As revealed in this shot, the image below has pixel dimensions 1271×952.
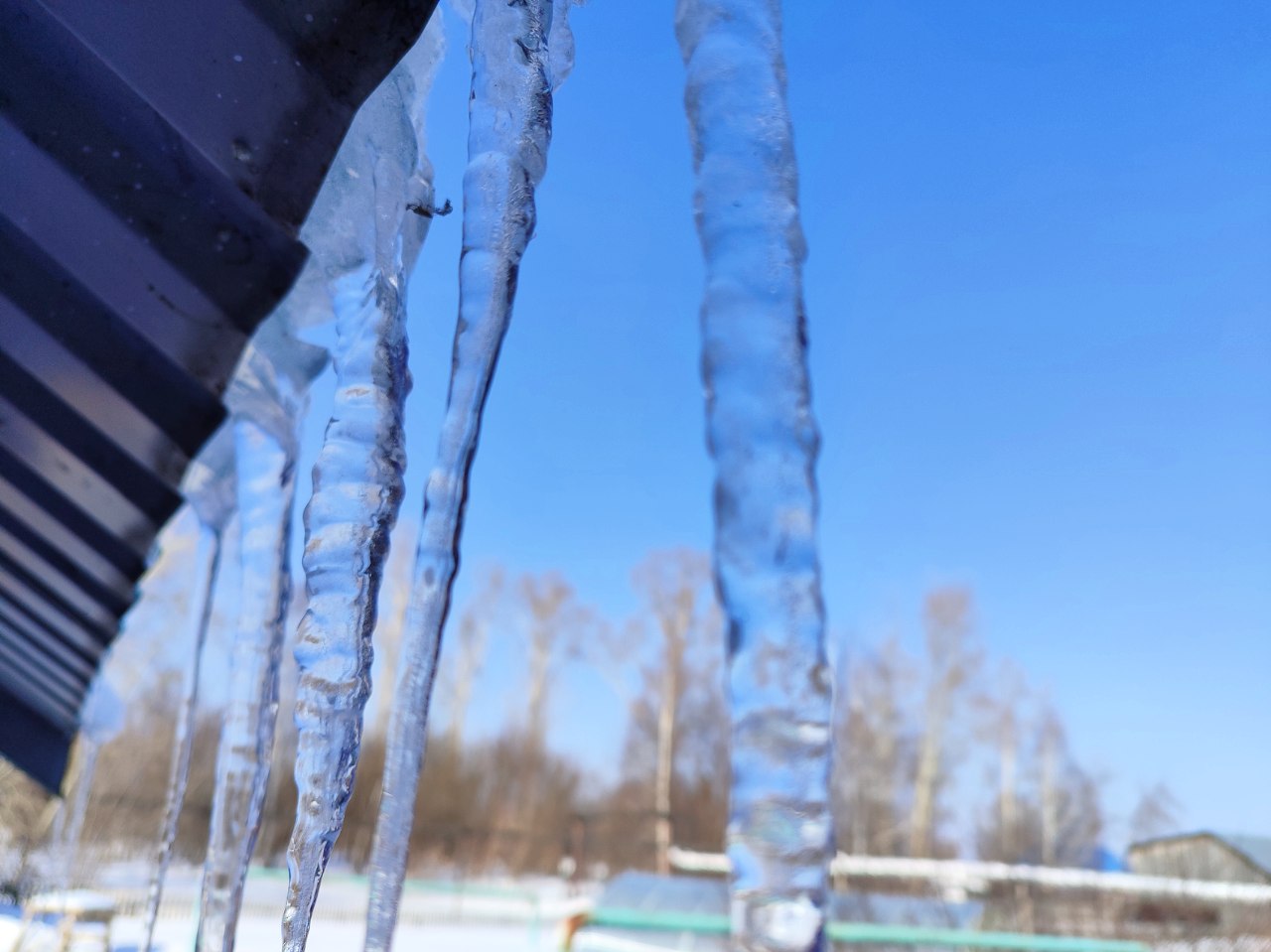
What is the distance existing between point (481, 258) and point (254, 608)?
168 centimetres

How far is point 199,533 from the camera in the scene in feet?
12.0

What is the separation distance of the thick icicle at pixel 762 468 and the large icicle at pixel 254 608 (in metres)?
1.82

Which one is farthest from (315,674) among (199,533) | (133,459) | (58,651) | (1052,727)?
(1052,727)

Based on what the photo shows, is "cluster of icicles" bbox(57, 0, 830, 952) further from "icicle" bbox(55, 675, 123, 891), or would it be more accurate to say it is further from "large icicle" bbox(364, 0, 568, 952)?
"icicle" bbox(55, 675, 123, 891)

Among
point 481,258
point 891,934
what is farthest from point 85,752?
point 481,258

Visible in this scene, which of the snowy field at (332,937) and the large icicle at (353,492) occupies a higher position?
the large icicle at (353,492)

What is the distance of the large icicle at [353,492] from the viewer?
1.86 metres

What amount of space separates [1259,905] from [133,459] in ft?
45.5

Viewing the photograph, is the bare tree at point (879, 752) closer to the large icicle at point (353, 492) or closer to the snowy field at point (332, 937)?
the snowy field at point (332, 937)

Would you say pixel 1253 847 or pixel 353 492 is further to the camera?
pixel 1253 847

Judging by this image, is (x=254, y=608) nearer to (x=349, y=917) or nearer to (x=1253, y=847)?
(x=349, y=917)

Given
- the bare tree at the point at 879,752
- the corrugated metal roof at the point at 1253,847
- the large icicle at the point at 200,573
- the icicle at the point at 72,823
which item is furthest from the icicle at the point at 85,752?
the corrugated metal roof at the point at 1253,847

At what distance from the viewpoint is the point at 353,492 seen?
6.21 feet

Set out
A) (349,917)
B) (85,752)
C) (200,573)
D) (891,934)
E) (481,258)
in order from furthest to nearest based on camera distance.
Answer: (349,917), (85,752), (891,934), (200,573), (481,258)
